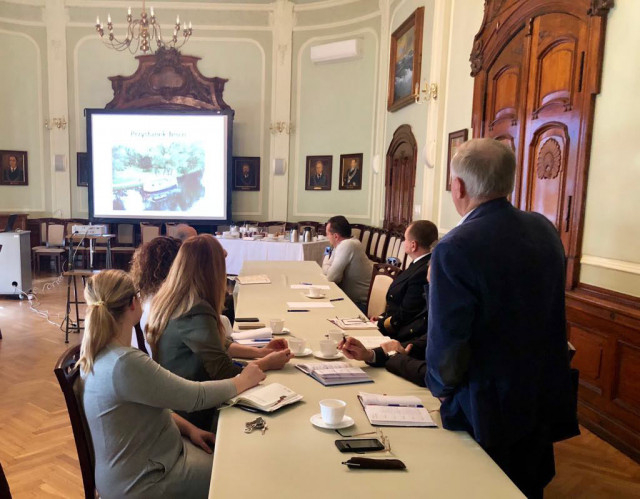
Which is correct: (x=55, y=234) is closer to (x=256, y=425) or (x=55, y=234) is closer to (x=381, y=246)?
(x=381, y=246)

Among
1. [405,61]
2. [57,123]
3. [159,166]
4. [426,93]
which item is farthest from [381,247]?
[57,123]

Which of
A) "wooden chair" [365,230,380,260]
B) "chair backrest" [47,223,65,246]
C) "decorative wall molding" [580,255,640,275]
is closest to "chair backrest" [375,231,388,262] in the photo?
"wooden chair" [365,230,380,260]

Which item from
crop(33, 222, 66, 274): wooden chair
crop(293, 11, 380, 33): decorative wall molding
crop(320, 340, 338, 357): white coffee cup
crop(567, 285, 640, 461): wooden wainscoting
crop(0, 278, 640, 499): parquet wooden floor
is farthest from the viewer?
crop(33, 222, 66, 274): wooden chair

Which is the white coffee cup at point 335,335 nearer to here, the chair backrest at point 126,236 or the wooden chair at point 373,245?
the wooden chair at point 373,245

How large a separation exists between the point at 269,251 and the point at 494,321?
6756mm

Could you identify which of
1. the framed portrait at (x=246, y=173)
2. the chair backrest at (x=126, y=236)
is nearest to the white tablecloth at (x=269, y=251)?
the framed portrait at (x=246, y=173)

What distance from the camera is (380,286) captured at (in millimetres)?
3965

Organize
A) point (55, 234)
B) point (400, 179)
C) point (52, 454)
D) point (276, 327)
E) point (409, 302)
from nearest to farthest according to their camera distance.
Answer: point (276, 327), point (409, 302), point (52, 454), point (400, 179), point (55, 234)

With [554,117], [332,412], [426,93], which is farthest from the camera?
[426,93]

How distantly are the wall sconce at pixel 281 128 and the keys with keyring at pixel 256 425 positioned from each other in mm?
9559

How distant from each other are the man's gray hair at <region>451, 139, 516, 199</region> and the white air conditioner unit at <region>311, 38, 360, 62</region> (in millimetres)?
8973

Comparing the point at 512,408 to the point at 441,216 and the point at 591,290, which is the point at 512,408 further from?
the point at 441,216

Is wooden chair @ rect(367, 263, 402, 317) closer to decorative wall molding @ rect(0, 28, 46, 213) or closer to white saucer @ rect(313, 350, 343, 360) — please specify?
white saucer @ rect(313, 350, 343, 360)

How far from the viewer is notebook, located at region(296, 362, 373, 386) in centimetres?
201
